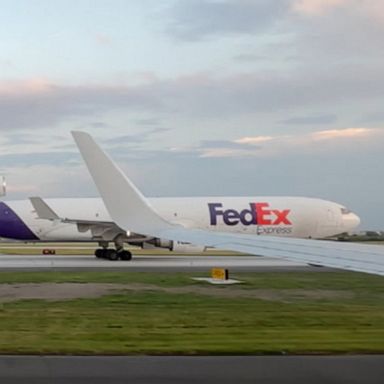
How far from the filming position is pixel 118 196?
8086mm

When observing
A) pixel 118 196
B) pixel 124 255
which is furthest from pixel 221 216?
pixel 118 196

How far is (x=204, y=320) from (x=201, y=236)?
521cm

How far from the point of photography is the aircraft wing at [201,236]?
5625mm

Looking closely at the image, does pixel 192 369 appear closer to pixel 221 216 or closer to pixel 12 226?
pixel 221 216

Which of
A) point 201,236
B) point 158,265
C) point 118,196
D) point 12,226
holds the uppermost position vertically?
point 12,226

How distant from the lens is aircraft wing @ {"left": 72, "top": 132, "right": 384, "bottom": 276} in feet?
18.5

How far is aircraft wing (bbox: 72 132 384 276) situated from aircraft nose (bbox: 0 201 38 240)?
31.0 meters

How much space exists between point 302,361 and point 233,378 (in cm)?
134

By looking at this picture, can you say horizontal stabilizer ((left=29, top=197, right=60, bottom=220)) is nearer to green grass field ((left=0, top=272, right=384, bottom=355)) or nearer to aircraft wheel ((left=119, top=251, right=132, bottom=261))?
aircraft wheel ((left=119, top=251, right=132, bottom=261))

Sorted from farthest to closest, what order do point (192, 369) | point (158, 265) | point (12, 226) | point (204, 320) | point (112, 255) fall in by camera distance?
point (12, 226) < point (112, 255) < point (158, 265) < point (204, 320) < point (192, 369)

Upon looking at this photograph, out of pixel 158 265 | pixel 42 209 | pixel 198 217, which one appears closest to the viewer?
pixel 158 265

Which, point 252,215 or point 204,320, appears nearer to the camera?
point 204,320

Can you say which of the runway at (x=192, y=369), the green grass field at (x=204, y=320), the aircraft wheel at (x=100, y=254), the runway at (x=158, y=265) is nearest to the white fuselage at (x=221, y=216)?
the aircraft wheel at (x=100, y=254)

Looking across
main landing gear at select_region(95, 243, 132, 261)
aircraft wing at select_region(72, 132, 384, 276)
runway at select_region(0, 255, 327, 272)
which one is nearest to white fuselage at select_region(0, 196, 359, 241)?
main landing gear at select_region(95, 243, 132, 261)
